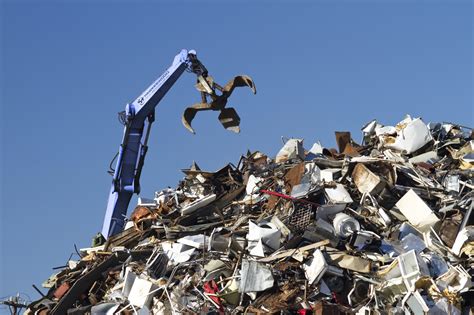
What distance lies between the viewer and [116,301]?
12836mm

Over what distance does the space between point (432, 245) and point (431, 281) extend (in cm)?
120

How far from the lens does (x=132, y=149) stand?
17.4 meters

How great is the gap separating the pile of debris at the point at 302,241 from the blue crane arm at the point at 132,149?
60.2 inches

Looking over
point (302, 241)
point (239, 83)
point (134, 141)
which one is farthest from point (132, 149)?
point (302, 241)

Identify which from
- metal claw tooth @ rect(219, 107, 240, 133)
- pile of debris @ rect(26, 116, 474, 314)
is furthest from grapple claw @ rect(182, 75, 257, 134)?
pile of debris @ rect(26, 116, 474, 314)

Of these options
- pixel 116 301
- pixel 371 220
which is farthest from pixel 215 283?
pixel 371 220

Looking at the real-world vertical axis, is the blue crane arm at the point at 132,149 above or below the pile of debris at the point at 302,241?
above

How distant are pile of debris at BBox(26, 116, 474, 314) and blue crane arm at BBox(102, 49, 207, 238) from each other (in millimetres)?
1529

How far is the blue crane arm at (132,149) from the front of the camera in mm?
17250

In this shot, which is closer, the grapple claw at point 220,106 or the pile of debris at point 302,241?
the pile of debris at point 302,241

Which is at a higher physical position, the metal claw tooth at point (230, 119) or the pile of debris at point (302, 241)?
the metal claw tooth at point (230, 119)

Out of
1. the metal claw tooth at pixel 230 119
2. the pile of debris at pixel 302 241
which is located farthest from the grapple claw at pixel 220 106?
the pile of debris at pixel 302 241

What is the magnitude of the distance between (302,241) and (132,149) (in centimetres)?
587

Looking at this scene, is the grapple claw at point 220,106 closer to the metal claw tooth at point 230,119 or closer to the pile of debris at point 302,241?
the metal claw tooth at point 230,119
